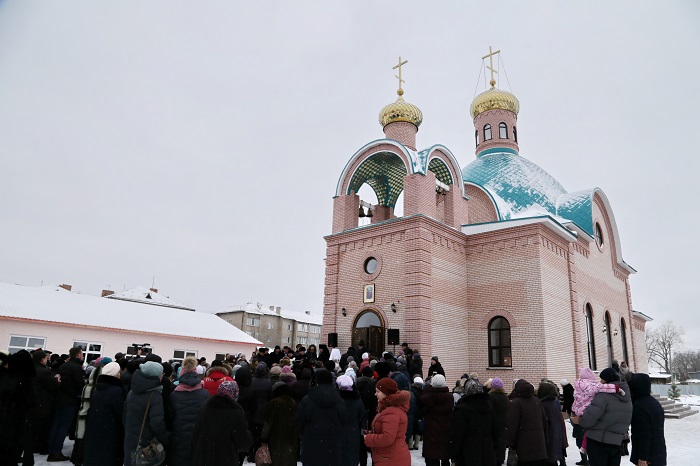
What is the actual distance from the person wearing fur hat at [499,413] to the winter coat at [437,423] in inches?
19.9

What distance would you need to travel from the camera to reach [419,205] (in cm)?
1377

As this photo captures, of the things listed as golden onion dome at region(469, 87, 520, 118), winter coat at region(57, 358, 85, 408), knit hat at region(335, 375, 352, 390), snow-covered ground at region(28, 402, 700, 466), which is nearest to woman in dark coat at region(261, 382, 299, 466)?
knit hat at region(335, 375, 352, 390)

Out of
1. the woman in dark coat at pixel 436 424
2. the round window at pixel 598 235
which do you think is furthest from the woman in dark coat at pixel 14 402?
the round window at pixel 598 235

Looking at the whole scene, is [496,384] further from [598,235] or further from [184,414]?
[598,235]

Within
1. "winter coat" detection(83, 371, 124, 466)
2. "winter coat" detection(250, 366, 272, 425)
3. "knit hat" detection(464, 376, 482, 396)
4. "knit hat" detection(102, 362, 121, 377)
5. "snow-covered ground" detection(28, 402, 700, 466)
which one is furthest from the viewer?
"snow-covered ground" detection(28, 402, 700, 466)

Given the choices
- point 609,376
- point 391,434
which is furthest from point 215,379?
point 609,376

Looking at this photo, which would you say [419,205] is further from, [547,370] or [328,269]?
[547,370]

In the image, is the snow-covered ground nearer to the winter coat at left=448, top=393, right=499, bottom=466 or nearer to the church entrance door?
the winter coat at left=448, top=393, right=499, bottom=466

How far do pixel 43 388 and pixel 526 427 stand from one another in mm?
5749

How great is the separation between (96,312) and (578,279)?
61.2ft

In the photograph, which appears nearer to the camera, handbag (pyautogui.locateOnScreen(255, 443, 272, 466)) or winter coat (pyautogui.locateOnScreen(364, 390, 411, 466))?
winter coat (pyautogui.locateOnScreen(364, 390, 411, 466))

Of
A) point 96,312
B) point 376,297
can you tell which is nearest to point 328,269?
point 376,297

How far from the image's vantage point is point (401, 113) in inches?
637

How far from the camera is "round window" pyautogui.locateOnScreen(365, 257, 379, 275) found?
1461 cm
